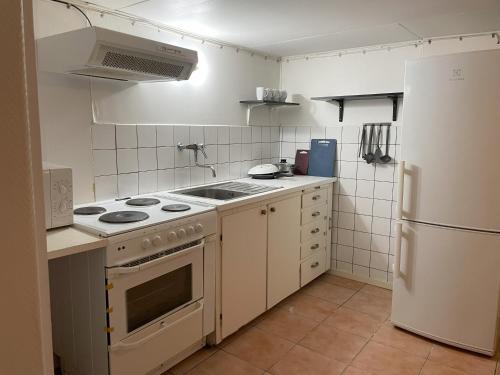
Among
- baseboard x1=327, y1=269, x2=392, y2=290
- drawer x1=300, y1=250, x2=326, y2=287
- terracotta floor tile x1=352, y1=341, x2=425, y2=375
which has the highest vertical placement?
drawer x1=300, y1=250, x2=326, y2=287

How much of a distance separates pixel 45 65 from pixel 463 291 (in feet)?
8.55

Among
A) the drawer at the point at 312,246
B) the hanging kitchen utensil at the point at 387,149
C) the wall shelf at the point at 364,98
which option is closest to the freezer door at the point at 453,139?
the wall shelf at the point at 364,98

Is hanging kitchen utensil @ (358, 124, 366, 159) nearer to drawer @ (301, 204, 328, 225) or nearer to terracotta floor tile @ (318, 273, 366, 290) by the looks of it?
drawer @ (301, 204, 328, 225)

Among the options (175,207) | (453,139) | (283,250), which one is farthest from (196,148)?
(453,139)

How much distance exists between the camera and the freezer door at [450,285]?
218cm

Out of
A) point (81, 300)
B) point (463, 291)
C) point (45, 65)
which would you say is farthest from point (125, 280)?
point (463, 291)

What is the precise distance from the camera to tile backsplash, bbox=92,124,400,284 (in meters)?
2.34

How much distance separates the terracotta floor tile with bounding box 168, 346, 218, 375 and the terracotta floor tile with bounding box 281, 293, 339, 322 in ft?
2.45

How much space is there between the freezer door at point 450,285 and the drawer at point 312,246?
75 centimetres

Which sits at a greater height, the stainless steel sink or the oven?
the stainless steel sink

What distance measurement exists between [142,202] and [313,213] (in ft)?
4.70

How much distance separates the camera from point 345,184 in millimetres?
3305

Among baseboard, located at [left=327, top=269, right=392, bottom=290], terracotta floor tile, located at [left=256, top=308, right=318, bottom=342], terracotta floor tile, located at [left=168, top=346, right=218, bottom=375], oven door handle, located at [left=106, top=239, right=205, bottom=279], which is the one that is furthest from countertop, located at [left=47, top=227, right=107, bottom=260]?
baseboard, located at [left=327, top=269, right=392, bottom=290]

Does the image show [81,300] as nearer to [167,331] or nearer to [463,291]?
[167,331]
